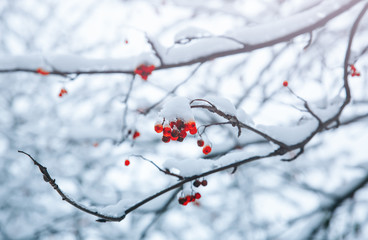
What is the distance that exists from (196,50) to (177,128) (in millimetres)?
1337

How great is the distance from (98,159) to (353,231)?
5.48m

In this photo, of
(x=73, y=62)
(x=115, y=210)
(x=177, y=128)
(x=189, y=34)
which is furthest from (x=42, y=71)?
(x=177, y=128)

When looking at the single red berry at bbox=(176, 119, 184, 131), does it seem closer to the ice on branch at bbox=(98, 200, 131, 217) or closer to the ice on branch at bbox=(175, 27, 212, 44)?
the ice on branch at bbox=(98, 200, 131, 217)

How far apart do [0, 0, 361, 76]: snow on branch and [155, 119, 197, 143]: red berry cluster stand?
1078mm

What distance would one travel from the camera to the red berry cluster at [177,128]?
1437mm

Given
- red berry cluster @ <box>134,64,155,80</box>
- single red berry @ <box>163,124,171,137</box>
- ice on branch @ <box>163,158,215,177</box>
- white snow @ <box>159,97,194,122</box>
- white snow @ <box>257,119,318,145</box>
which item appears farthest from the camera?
red berry cluster @ <box>134,64,155,80</box>

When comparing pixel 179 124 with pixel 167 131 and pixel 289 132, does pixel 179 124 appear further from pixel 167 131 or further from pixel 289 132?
pixel 289 132

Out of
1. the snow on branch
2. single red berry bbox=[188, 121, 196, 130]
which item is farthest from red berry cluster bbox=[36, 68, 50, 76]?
single red berry bbox=[188, 121, 196, 130]

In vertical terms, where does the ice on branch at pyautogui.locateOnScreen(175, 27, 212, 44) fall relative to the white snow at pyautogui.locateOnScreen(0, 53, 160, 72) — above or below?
below

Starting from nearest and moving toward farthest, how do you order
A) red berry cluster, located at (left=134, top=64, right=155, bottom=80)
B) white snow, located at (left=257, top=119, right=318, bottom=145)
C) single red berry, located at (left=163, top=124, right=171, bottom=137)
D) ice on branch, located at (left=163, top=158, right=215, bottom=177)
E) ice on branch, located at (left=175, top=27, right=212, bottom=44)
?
single red berry, located at (left=163, top=124, right=171, bottom=137)
ice on branch, located at (left=163, top=158, right=215, bottom=177)
white snow, located at (left=257, top=119, right=318, bottom=145)
ice on branch, located at (left=175, top=27, right=212, bottom=44)
red berry cluster, located at (left=134, top=64, right=155, bottom=80)

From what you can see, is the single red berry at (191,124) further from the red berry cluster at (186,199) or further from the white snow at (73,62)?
the white snow at (73,62)

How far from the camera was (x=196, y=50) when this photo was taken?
261cm

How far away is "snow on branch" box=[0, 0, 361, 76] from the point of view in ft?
8.07

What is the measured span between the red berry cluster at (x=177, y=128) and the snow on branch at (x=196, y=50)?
108cm
